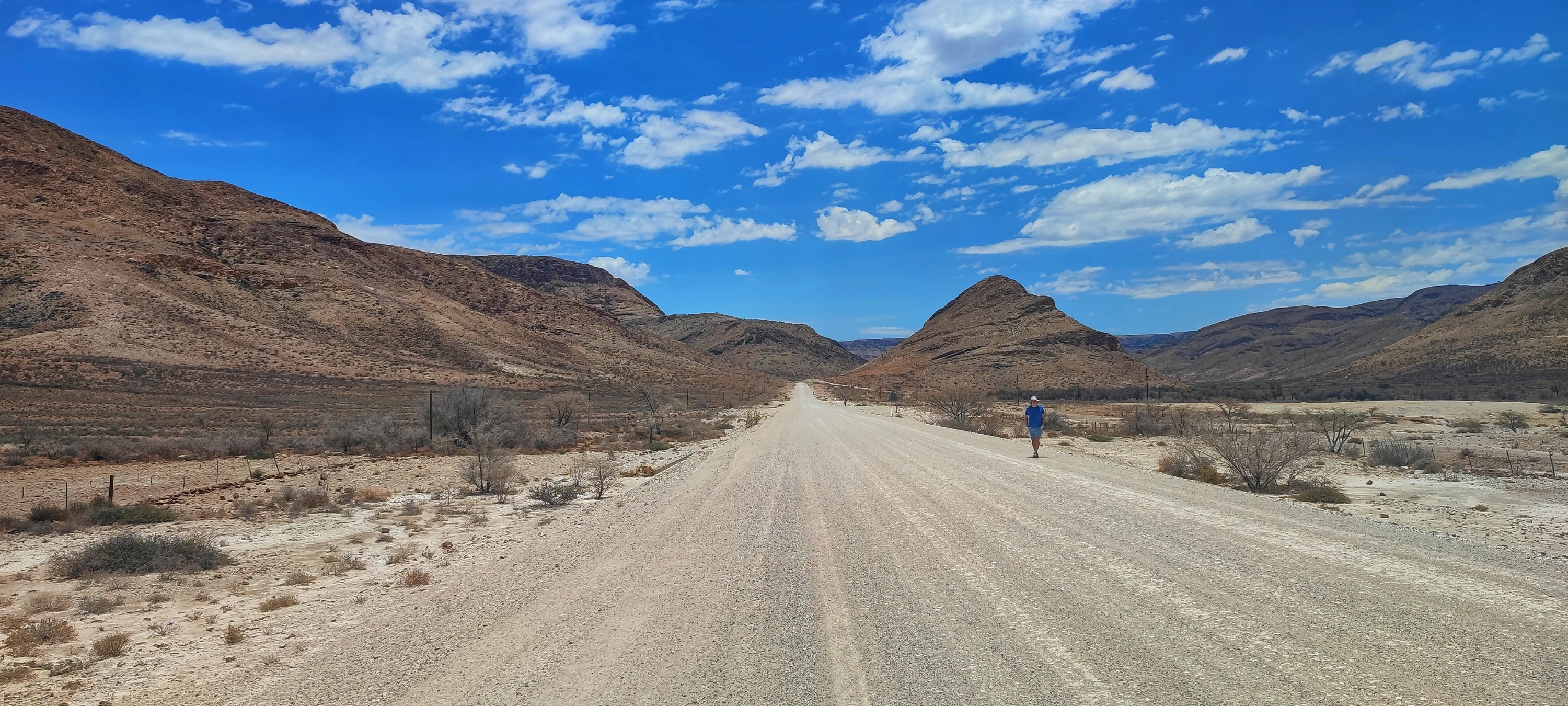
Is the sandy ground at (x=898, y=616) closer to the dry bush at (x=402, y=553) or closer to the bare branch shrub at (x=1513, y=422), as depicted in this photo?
the dry bush at (x=402, y=553)

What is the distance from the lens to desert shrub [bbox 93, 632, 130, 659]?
688 cm

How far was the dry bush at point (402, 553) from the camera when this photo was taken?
1093 centimetres

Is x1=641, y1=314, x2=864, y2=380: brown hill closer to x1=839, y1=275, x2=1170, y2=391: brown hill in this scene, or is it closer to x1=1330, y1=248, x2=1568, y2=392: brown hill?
x1=839, y1=275, x2=1170, y2=391: brown hill

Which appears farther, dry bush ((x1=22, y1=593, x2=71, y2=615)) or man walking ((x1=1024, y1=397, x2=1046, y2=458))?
man walking ((x1=1024, y1=397, x2=1046, y2=458))

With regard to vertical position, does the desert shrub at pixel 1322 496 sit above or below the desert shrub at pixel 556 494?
above

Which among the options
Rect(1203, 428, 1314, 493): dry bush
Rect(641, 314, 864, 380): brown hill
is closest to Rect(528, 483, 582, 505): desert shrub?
Rect(1203, 428, 1314, 493): dry bush

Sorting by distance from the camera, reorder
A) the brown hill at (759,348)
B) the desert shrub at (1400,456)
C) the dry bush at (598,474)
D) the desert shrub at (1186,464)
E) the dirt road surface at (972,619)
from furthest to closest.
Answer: the brown hill at (759,348)
the desert shrub at (1400,456)
the dry bush at (598,474)
the desert shrub at (1186,464)
the dirt road surface at (972,619)

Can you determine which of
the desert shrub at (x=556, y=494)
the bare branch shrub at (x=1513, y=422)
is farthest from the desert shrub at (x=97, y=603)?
the bare branch shrub at (x=1513, y=422)

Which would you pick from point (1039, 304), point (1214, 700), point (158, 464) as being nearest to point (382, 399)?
point (158, 464)

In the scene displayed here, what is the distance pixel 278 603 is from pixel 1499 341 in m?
97.4

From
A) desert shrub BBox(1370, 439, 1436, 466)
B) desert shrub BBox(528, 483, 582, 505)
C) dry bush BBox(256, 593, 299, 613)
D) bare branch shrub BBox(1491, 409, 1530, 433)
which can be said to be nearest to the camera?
dry bush BBox(256, 593, 299, 613)

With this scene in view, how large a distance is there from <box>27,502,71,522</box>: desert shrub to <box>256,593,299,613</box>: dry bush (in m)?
9.88

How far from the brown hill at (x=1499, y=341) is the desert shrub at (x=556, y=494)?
232 ft

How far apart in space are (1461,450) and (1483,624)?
2569 cm
